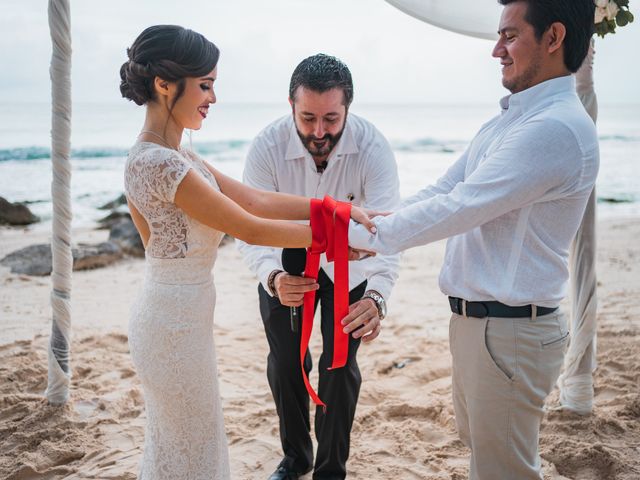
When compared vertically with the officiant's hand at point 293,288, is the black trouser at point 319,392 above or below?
below

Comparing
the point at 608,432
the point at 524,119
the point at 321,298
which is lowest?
the point at 608,432

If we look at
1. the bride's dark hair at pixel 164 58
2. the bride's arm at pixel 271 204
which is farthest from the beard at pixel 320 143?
the bride's dark hair at pixel 164 58

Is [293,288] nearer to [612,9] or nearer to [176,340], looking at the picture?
[176,340]

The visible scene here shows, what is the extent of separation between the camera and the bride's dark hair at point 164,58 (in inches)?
92.4

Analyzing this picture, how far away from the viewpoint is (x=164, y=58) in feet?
7.72

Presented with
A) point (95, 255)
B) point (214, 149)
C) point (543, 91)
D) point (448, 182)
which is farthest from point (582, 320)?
point (214, 149)

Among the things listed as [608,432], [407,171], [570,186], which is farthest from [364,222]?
[407,171]

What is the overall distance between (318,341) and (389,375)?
0.91m

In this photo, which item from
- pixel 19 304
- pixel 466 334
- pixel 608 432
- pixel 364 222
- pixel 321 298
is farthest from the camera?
pixel 19 304

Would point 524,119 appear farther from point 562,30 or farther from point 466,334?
point 466,334

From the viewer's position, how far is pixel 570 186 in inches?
83.4

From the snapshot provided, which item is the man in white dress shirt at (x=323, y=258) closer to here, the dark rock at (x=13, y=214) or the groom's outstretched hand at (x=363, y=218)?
the groom's outstretched hand at (x=363, y=218)

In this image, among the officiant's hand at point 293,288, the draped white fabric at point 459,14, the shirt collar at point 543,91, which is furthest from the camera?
the draped white fabric at point 459,14

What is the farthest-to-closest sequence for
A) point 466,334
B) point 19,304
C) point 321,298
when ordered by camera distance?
point 19,304 < point 321,298 < point 466,334
